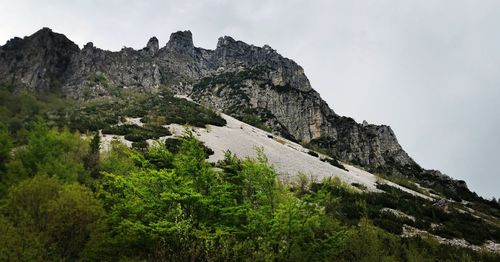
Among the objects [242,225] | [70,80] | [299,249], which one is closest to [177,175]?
[242,225]

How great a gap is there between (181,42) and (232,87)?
59.8 meters

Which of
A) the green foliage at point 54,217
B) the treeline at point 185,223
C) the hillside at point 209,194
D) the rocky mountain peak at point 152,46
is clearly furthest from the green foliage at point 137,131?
the rocky mountain peak at point 152,46

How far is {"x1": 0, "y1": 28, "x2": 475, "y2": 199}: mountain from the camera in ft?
268

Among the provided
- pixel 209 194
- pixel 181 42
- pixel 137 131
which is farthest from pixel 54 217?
pixel 181 42

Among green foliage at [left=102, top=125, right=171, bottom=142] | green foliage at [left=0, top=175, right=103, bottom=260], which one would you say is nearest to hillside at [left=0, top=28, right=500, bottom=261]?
green foliage at [left=0, top=175, right=103, bottom=260]

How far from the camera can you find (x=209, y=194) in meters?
17.9

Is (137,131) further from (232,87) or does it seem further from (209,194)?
(232,87)

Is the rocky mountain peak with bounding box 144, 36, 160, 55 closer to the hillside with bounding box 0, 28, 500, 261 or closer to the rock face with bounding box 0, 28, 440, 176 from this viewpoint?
the rock face with bounding box 0, 28, 440, 176

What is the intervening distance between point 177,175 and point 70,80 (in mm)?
94785

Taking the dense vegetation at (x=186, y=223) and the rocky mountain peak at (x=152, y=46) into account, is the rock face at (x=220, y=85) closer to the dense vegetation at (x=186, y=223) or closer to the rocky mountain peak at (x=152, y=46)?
the rocky mountain peak at (x=152, y=46)

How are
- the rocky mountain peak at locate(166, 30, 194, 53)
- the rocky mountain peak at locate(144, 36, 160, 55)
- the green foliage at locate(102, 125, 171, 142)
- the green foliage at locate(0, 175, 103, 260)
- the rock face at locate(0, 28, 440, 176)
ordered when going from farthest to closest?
the rocky mountain peak at locate(166, 30, 194, 53)
the rocky mountain peak at locate(144, 36, 160, 55)
the rock face at locate(0, 28, 440, 176)
the green foliage at locate(102, 125, 171, 142)
the green foliage at locate(0, 175, 103, 260)

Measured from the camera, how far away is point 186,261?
1389 cm

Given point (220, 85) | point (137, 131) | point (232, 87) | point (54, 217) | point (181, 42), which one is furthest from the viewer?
point (181, 42)

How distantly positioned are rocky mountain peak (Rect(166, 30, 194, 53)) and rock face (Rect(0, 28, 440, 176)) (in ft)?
33.2
